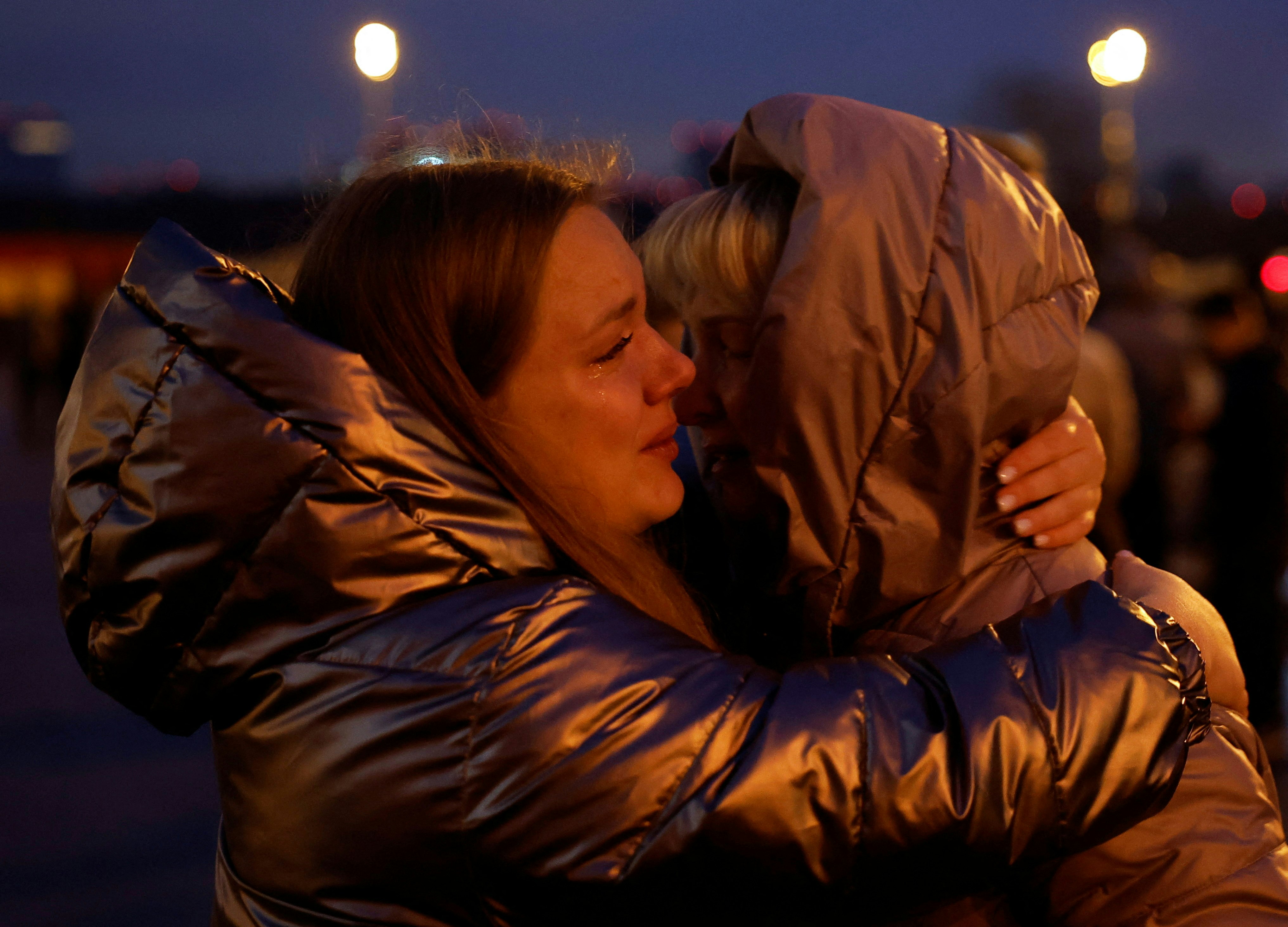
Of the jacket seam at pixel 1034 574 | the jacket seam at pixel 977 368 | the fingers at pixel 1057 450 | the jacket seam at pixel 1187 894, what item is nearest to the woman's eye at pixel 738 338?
the jacket seam at pixel 977 368

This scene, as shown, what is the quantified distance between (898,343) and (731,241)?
1.34 feet

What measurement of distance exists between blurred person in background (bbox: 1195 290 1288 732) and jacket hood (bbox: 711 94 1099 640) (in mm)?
4343

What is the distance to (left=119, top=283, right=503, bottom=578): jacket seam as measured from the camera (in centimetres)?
130

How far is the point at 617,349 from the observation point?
185 cm

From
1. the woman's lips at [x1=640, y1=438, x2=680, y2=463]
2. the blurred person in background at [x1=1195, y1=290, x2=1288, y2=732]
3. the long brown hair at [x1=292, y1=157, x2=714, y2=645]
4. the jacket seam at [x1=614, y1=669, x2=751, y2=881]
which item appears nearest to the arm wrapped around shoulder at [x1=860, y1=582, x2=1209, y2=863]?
the jacket seam at [x1=614, y1=669, x2=751, y2=881]

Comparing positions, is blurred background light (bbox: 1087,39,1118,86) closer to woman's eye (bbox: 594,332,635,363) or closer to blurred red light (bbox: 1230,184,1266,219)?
woman's eye (bbox: 594,332,635,363)

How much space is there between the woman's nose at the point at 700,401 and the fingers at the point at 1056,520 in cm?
61

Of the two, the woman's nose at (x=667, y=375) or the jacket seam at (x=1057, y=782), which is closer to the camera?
the jacket seam at (x=1057, y=782)

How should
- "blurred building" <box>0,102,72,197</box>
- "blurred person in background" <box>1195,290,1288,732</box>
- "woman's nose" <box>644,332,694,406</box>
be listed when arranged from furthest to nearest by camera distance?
"blurred building" <box>0,102,72,197</box> → "blurred person in background" <box>1195,290,1288,732</box> → "woman's nose" <box>644,332,694,406</box>

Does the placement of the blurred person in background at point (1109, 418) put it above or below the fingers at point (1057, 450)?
below

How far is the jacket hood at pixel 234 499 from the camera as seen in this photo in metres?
1.29

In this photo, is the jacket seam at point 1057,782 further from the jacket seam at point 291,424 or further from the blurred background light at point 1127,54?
the blurred background light at point 1127,54

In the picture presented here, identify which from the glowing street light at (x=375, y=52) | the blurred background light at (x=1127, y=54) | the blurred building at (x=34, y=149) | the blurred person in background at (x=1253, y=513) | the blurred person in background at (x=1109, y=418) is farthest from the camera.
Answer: the blurred building at (x=34, y=149)

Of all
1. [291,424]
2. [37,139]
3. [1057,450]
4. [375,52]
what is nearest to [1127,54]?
[375,52]
